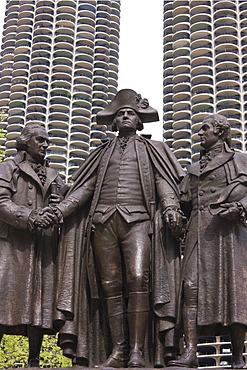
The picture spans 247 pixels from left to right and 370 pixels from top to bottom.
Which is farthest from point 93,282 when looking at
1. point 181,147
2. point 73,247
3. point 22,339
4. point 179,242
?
point 181,147

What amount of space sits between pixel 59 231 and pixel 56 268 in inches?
23.9

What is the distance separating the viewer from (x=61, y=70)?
10350 centimetres

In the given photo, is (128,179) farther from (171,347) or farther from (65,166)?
(65,166)

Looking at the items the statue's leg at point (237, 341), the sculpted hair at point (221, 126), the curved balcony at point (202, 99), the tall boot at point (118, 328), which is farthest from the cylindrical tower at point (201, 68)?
the statue's leg at point (237, 341)

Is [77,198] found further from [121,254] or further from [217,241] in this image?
[217,241]

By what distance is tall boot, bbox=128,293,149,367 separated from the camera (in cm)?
737

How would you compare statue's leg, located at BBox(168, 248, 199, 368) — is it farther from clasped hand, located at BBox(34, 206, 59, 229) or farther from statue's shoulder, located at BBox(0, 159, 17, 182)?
statue's shoulder, located at BBox(0, 159, 17, 182)

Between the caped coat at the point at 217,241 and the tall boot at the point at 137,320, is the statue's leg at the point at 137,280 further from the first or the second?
the caped coat at the point at 217,241

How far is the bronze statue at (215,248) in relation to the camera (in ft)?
23.7

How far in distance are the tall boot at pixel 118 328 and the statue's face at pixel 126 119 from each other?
8.67ft

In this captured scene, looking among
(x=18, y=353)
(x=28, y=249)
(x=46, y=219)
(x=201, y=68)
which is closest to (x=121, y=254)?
(x=46, y=219)

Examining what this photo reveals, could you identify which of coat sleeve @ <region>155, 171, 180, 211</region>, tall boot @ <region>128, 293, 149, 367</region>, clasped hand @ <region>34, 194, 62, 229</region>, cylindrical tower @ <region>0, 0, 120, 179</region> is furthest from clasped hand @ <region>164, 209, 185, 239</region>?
cylindrical tower @ <region>0, 0, 120, 179</region>

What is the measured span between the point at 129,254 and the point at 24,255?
5.00 ft

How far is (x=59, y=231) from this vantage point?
332 inches
